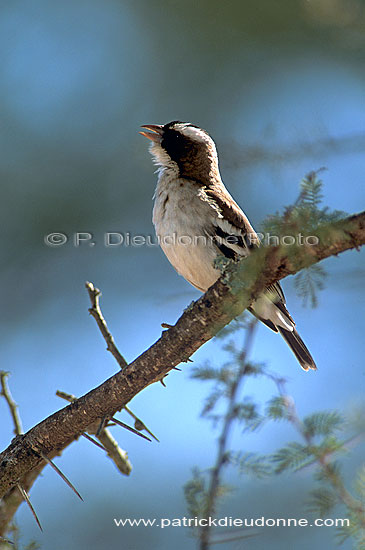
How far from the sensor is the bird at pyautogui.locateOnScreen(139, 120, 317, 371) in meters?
3.80

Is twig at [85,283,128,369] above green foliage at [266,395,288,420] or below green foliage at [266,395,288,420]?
above

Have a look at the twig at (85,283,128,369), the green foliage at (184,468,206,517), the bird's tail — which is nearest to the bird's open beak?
the bird's tail

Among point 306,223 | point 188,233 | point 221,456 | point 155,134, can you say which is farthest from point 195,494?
point 155,134

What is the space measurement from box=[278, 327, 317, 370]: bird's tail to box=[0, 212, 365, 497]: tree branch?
1620 mm

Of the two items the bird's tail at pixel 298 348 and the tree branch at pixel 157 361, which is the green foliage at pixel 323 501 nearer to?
the tree branch at pixel 157 361

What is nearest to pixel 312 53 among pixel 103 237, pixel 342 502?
pixel 103 237

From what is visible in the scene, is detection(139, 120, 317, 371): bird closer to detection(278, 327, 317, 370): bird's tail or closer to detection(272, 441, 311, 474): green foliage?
detection(278, 327, 317, 370): bird's tail

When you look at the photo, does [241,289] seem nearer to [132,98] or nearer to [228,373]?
[228,373]

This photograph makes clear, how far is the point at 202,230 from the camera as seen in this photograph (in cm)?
382

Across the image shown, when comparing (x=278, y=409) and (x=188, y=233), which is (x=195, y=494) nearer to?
Result: (x=278, y=409)

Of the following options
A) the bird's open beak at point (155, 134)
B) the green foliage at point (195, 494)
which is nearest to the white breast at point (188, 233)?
the bird's open beak at point (155, 134)

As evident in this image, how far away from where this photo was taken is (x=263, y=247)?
1931 millimetres

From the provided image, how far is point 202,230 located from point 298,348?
100 cm

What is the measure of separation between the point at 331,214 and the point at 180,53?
18.9 feet
